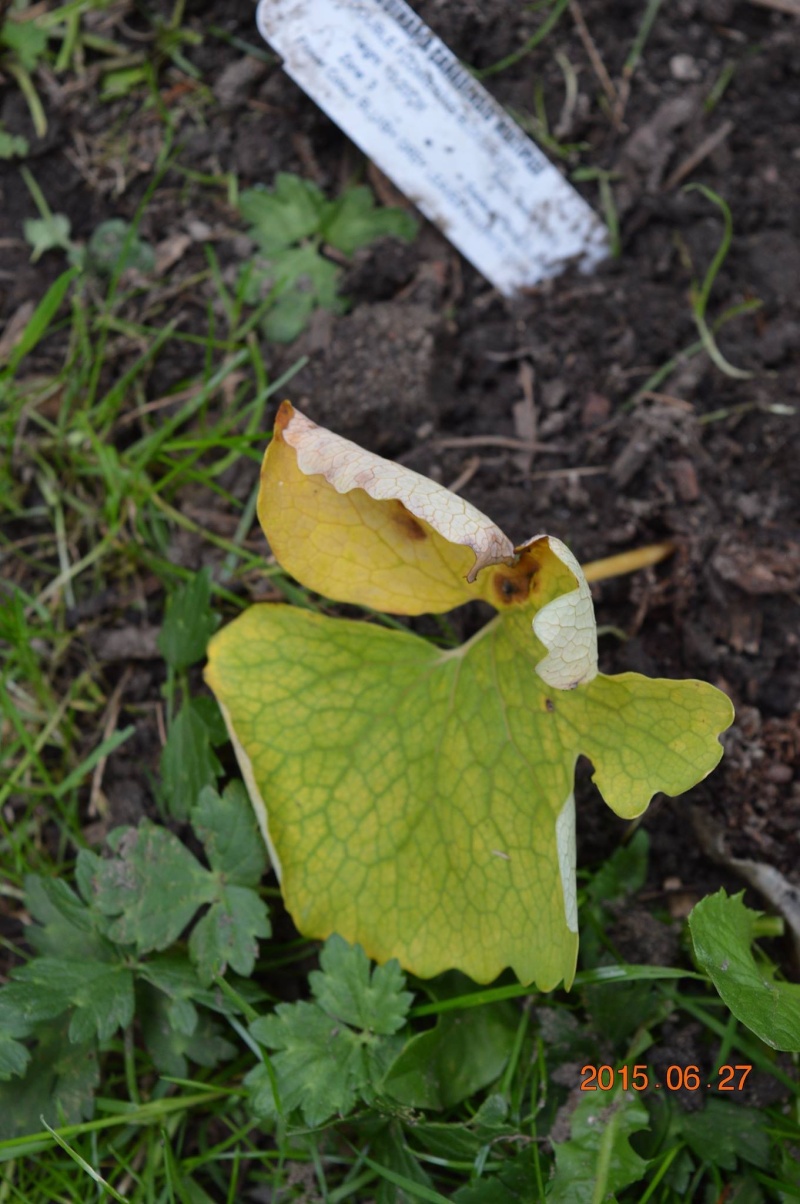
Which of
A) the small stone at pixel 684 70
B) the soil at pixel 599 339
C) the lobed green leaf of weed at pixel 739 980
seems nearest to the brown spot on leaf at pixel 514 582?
the soil at pixel 599 339

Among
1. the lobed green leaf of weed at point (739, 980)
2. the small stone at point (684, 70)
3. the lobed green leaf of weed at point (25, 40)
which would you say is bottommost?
the lobed green leaf of weed at point (739, 980)

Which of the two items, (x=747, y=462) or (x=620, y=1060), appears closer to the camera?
(x=620, y=1060)

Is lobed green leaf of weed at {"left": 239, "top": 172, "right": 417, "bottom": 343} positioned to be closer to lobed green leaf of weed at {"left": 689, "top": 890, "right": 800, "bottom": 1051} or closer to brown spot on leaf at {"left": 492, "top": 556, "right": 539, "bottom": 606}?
brown spot on leaf at {"left": 492, "top": 556, "right": 539, "bottom": 606}

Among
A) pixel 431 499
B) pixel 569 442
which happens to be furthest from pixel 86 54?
pixel 431 499

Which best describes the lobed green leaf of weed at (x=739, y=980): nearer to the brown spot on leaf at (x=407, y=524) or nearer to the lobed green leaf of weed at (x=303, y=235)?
the brown spot on leaf at (x=407, y=524)

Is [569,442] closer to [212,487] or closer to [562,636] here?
[212,487]
